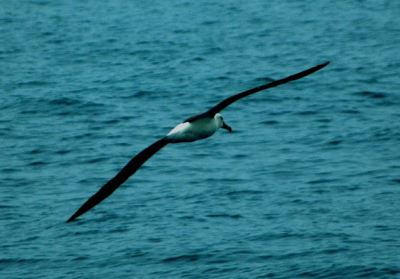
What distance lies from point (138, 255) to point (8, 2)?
23306mm

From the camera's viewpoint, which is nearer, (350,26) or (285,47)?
(285,47)

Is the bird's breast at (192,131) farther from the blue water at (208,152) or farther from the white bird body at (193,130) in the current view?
the blue water at (208,152)

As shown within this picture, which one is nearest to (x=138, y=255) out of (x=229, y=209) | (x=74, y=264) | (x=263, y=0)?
(x=74, y=264)

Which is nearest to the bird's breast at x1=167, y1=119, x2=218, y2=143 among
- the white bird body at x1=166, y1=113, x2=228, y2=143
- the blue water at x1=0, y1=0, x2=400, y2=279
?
the white bird body at x1=166, y1=113, x2=228, y2=143

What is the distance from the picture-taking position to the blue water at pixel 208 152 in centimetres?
1252

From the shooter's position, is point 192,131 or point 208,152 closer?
point 192,131

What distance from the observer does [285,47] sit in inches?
958

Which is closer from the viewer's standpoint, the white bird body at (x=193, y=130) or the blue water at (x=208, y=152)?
the white bird body at (x=193, y=130)

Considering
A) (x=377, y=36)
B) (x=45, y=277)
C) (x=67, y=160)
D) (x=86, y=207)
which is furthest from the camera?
(x=377, y=36)

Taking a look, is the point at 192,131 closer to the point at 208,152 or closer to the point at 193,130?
the point at 193,130

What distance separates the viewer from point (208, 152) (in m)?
16.1

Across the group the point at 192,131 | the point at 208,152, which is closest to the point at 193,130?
the point at 192,131

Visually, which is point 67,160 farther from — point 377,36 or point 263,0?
point 263,0

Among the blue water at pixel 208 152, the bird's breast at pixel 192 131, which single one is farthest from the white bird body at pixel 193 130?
the blue water at pixel 208 152
